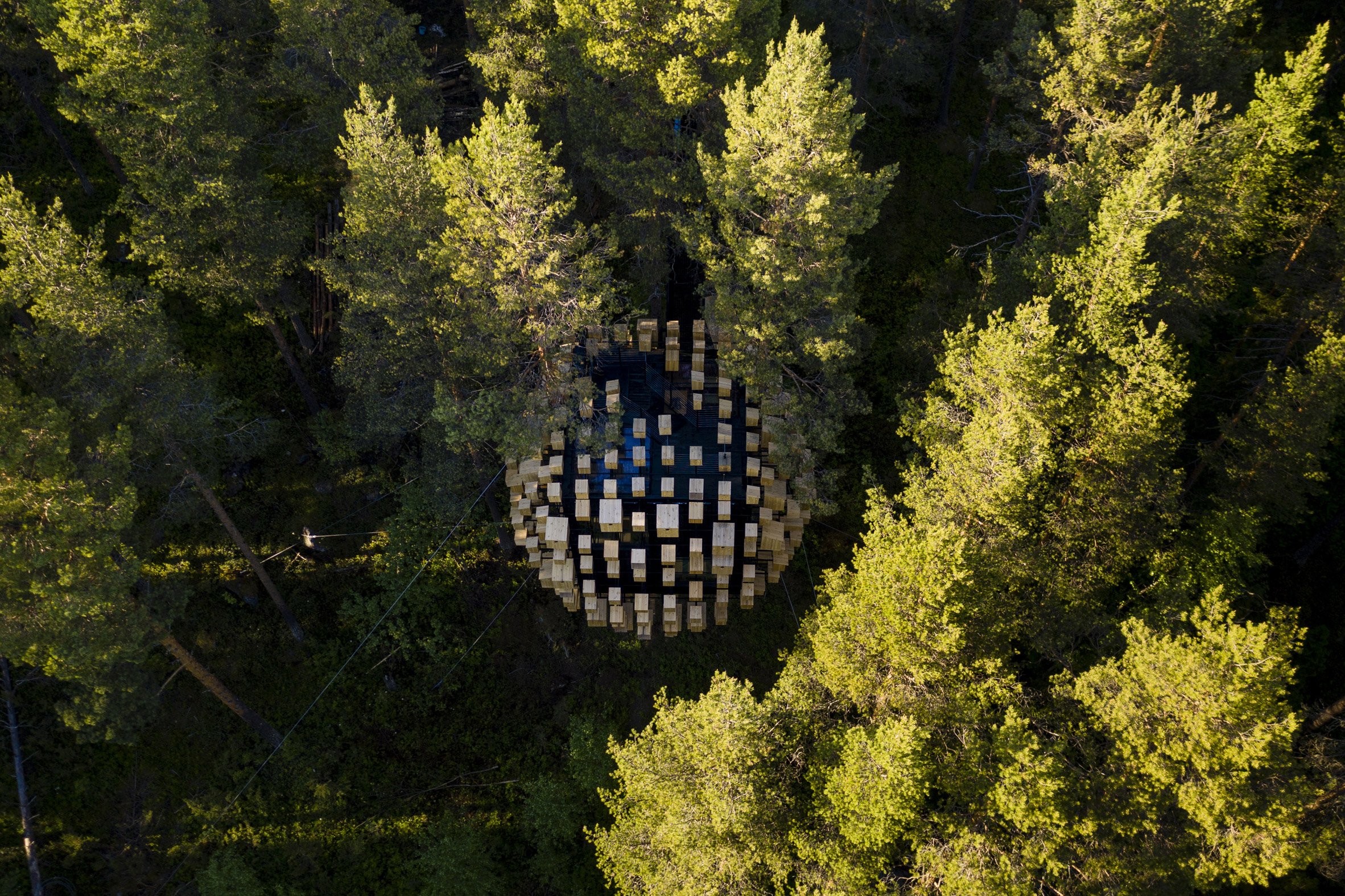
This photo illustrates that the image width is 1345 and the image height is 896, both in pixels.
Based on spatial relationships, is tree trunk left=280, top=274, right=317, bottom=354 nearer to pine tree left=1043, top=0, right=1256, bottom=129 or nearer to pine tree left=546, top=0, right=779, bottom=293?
pine tree left=546, top=0, right=779, bottom=293

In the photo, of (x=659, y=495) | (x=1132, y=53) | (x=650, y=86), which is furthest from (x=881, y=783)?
(x=1132, y=53)

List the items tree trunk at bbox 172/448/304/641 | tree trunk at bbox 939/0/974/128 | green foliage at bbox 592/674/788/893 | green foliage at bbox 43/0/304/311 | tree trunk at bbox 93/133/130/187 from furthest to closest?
tree trunk at bbox 939/0/974/128, tree trunk at bbox 93/133/130/187, tree trunk at bbox 172/448/304/641, green foliage at bbox 43/0/304/311, green foliage at bbox 592/674/788/893


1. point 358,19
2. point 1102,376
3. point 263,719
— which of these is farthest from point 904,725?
point 358,19

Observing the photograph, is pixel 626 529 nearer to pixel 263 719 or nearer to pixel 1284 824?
pixel 263 719

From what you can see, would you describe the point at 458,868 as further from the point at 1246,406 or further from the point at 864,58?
the point at 864,58

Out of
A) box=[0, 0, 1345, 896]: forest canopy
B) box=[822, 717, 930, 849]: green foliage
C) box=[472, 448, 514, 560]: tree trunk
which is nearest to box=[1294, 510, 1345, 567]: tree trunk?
box=[0, 0, 1345, 896]: forest canopy

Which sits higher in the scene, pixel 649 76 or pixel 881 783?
pixel 649 76
